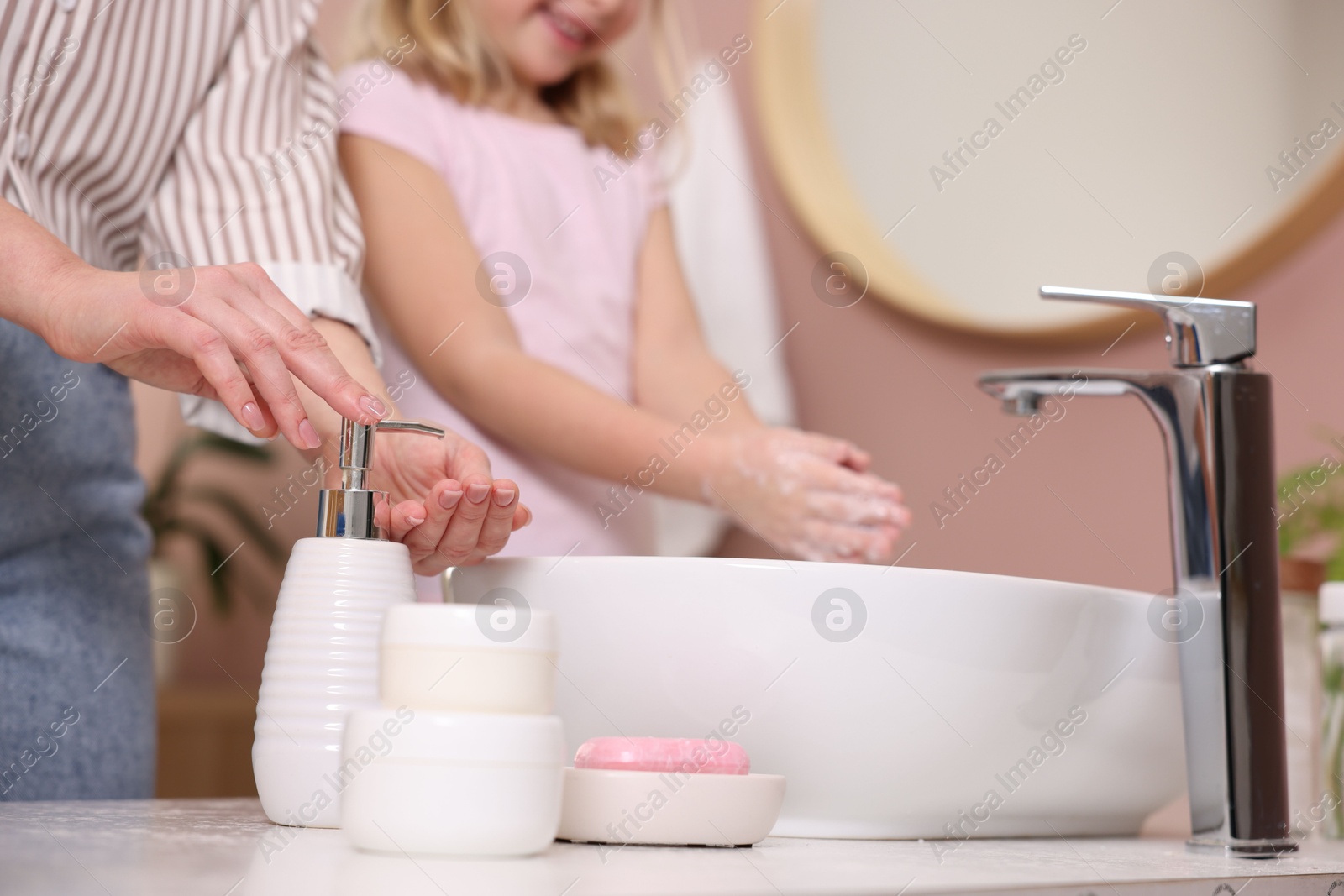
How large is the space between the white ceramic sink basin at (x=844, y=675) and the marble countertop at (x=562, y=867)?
24mm

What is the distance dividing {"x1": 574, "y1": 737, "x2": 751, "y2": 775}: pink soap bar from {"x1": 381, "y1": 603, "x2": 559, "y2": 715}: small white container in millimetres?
69

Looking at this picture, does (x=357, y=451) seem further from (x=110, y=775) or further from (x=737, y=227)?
(x=737, y=227)

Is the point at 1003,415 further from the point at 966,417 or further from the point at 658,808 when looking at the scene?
the point at 658,808

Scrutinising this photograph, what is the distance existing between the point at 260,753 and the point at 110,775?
0.40 m

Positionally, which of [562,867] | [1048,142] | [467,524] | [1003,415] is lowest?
[562,867]

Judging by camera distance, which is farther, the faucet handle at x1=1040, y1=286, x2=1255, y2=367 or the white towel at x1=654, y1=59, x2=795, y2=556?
the white towel at x1=654, y1=59, x2=795, y2=556

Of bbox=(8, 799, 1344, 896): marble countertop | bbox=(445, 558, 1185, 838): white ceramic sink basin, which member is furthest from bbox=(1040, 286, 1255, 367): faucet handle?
bbox=(8, 799, 1344, 896): marble countertop

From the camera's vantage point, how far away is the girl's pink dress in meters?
0.99

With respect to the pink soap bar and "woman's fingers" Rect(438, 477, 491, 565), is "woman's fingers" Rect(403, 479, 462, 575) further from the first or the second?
the pink soap bar

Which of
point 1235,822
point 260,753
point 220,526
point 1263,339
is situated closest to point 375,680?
point 260,753

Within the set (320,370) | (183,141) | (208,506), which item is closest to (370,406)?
(320,370)

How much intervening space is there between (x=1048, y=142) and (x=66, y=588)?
0.88 meters

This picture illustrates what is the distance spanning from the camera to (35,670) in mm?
802

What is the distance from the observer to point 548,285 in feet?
3.47
